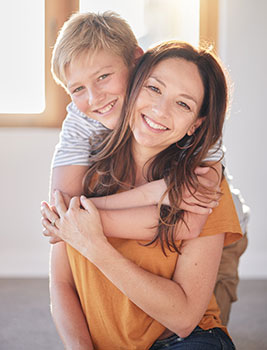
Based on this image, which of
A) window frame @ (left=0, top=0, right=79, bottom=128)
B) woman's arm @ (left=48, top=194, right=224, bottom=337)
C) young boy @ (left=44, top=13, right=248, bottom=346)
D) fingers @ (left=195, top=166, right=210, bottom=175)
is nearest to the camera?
woman's arm @ (left=48, top=194, right=224, bottom=337)

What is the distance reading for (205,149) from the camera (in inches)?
55.9

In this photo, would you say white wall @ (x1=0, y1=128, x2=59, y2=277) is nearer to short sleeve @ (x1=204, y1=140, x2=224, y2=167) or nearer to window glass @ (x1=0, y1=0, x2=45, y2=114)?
window glass @ (x1=0, y1=0, x2=45, y2=114)

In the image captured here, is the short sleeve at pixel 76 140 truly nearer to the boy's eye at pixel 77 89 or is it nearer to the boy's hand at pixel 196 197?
the boy's eye at pixel 77 89

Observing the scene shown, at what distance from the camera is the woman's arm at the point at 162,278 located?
1.29 meters

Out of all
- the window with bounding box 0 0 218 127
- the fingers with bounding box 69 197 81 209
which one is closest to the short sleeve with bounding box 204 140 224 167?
the fingers with bounding box 69 197 81 209

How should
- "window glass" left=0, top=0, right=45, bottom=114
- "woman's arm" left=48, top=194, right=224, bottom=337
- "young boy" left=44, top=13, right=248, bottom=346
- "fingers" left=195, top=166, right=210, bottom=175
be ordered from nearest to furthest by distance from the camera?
"woman's arm" left=48, top=194, right=224, bottom=337 → "fingers" left=195, top=166, right=210, bottom=175 → "young boy" left=44, top=13, right=248, bottom=346 → "window glass" left=0, top=0, right=45, bottom=114

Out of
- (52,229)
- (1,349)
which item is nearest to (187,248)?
(52,229)

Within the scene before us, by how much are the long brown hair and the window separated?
2.15 meters

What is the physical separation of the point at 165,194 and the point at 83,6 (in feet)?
8.48

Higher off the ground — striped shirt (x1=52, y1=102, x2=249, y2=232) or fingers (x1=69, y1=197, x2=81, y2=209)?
striped shirt (x1=52, y1=102, x2=249, y2=232)

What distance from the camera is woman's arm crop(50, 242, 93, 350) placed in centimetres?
137

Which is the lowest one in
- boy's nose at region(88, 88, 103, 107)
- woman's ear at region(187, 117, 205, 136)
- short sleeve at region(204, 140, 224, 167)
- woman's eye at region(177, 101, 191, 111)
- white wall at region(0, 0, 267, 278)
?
white wall at region(0, 0, 267, 278)

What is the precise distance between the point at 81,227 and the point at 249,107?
2352 mm

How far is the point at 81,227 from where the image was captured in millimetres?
1354
